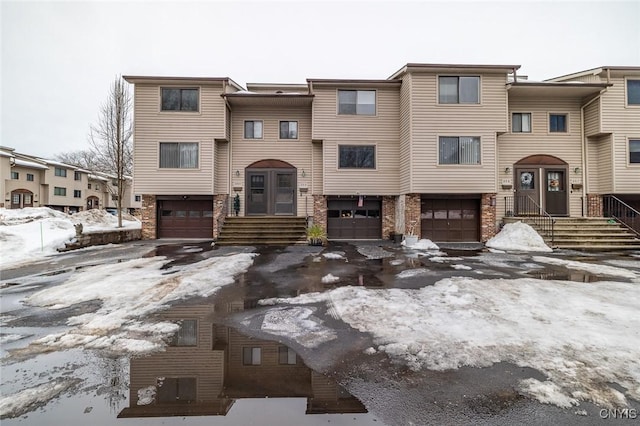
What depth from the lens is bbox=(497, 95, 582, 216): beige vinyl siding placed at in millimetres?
14492

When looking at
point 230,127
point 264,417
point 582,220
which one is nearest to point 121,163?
point 230,127

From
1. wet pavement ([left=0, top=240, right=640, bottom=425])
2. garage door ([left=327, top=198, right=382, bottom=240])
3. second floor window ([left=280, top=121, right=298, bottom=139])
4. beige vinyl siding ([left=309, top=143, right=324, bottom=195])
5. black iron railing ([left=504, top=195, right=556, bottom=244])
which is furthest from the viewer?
second floor window ([left=280, top=121, right=298, bottom=139])

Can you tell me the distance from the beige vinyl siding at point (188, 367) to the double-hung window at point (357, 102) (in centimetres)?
1334

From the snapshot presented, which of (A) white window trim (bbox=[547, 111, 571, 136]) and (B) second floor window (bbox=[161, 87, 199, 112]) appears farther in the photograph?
(A) white window trim (bbox=[547, 111, 571, 136])

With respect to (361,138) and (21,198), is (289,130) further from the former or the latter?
(21,198)

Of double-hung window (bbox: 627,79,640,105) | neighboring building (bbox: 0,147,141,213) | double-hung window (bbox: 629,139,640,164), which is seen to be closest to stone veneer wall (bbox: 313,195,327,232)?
double-hung window (bbox: 629,139,640,164)

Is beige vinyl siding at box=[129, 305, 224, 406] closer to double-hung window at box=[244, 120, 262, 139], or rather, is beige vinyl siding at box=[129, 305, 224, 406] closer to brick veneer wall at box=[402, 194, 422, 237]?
brick veneer wall at box=[402, 194, 422, 237]

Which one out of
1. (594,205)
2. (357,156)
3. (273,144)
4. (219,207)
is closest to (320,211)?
(357,156)

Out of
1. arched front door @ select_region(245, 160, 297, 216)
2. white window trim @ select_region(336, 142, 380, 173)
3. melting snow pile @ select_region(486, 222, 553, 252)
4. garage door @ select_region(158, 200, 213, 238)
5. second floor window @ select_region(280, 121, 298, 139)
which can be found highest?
second floor window @ select_region(280, 121, 298, 139)

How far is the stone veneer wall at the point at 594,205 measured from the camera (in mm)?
14227

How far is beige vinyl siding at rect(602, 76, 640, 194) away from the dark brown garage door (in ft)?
22.1

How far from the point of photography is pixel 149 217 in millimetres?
14789

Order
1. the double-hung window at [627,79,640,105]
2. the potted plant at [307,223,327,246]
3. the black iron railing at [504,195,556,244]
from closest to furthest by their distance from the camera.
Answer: the potted plant at [307,223,327,246]
the double-hung window at [627,79,640,105]
the black iron railing at [504,195,556,244]

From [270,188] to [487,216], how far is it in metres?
11.0
